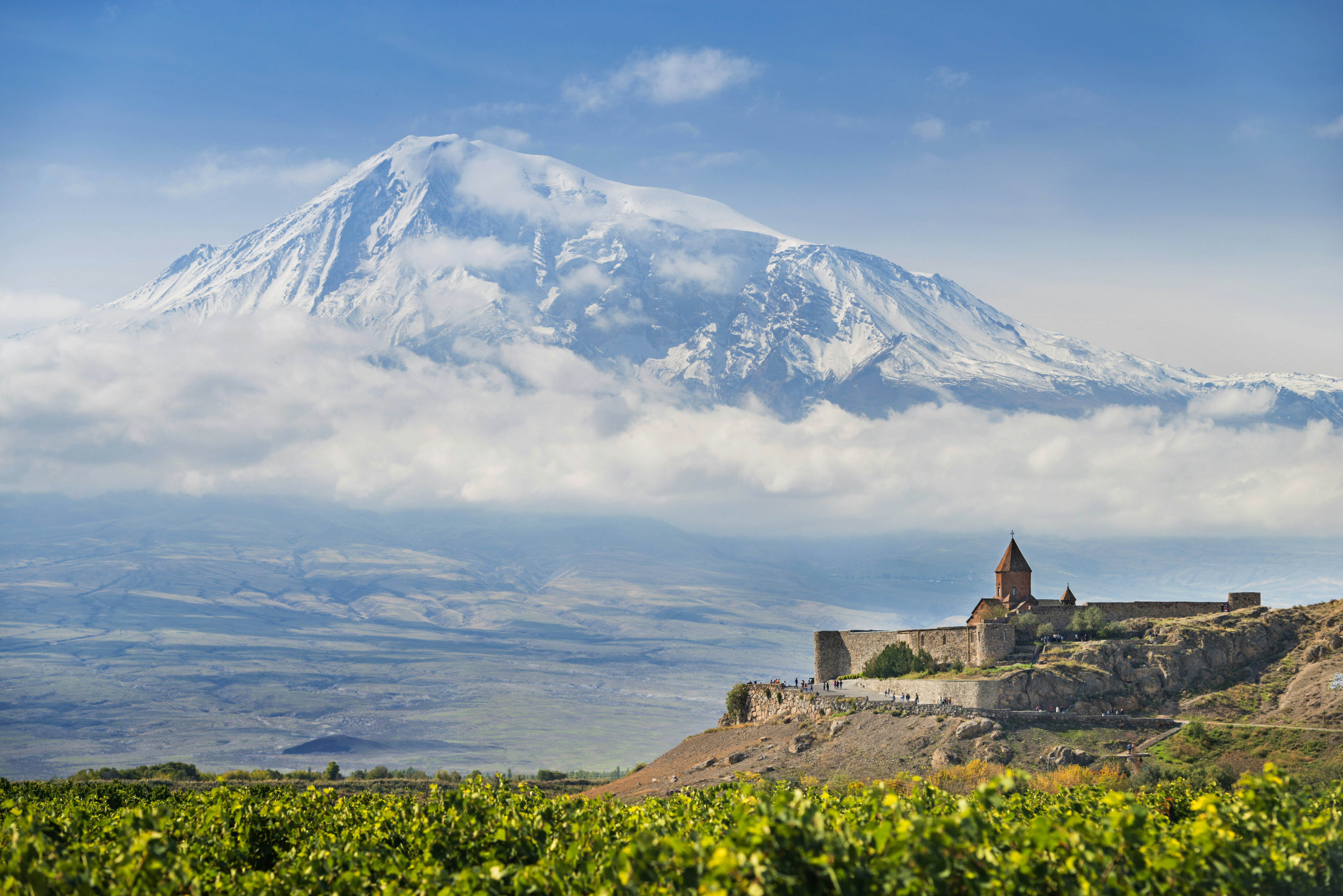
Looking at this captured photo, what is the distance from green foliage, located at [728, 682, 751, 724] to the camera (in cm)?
6200

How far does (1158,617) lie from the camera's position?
51906 mm

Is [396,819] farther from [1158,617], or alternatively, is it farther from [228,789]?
[1158,617]

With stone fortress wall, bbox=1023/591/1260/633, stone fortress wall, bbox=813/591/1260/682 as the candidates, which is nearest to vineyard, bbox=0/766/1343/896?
stone fortress wall, bbox=813/591/1260/682

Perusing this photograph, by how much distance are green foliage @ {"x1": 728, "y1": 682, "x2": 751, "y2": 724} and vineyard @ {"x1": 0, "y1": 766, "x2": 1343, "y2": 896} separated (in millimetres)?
47877

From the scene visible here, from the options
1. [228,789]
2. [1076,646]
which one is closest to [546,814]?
[228,789]

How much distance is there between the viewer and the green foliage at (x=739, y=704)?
62.0 metres

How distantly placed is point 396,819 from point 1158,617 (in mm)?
48083

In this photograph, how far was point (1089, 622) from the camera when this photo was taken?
2030 inches

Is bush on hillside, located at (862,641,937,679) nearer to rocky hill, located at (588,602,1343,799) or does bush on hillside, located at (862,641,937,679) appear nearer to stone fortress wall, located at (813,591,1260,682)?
stone fortress wall, located at (813,591,1260,682)

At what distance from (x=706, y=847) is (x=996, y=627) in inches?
1801

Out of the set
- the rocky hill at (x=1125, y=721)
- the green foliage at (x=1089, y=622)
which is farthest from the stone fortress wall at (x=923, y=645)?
the green foliage at (x=1089, y=622)

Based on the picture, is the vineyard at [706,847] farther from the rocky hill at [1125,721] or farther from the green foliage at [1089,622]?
the green foliage at [1089,622]

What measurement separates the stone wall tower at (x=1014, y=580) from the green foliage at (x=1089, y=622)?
29.1 ft

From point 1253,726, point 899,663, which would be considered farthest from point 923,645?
point 1253,726
